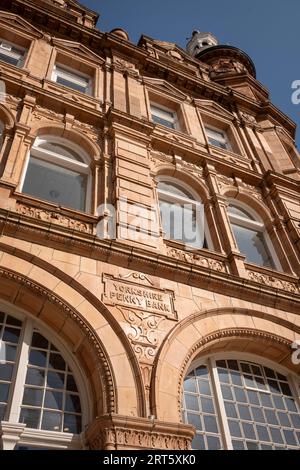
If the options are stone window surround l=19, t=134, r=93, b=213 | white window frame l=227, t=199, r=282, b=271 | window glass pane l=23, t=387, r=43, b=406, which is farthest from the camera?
white window frame l=227, t=199, r=282, b=271

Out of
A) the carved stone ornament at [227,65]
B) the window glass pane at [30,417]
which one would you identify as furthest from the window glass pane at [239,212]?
the carved stone ornament at [227,65]

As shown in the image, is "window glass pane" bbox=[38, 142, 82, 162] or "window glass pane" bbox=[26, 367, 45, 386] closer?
"window glass pane" bbox=[26, 367, 45, 386]

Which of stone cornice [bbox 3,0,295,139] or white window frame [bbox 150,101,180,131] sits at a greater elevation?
stone cornice [bbox 3,0,295,139]

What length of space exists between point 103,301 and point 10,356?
5.24 ft

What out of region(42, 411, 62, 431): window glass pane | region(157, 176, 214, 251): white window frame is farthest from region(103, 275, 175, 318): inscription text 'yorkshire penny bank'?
region(157, 176, 214, 251): white window frame

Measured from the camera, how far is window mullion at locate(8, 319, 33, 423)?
5230 millimetres

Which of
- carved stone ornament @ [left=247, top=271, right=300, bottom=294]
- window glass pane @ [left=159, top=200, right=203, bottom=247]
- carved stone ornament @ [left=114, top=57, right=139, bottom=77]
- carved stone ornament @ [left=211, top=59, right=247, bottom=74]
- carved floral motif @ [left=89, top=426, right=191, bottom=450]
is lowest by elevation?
carved floral motif @ [left=89, top=426, right=191, bottom=450]

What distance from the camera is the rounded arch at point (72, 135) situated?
986cm

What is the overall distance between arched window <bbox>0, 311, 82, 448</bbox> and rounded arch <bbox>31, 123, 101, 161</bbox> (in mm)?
4996

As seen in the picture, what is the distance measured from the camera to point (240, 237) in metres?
10.9

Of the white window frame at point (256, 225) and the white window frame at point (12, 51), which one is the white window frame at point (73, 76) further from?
the white window frame at point (256, 225)

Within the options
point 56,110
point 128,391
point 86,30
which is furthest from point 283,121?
point 128,391

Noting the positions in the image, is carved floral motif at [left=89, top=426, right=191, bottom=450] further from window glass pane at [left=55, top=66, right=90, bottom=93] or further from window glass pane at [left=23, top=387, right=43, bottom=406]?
window glass pane at [left=55, top=66, right=90, bottom=93]

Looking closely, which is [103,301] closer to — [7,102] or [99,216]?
[99,216]
